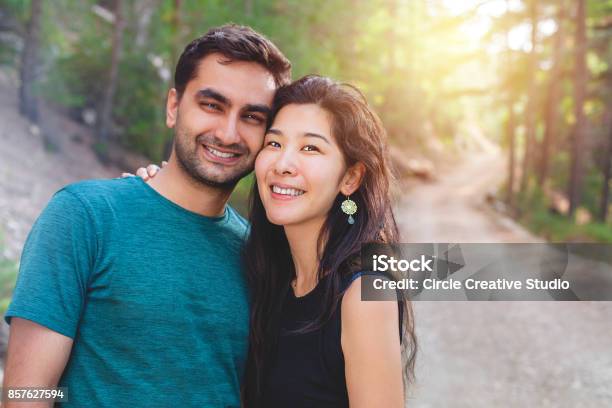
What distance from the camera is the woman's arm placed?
2449 millimetres

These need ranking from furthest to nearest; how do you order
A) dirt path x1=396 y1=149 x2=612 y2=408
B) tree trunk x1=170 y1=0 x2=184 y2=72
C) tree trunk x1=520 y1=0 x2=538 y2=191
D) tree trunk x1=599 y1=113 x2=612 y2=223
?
tree trunk x1=520 y1=0 x2=538 y2=191 < tree trunk x1=599 y1=113 x2=612 y2=223 < tree trunk x1=170 y1=0 x2=184 y2=72 < dirt path x1=396 y1=149 x2=612 y2=408

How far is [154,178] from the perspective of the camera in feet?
10.1

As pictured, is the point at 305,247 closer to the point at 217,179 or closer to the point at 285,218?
the point at 285,218

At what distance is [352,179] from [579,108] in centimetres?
1768

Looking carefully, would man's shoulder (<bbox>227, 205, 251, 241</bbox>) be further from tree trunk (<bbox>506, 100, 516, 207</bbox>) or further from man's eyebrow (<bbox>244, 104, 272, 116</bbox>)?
tree trunk (<bbox>506, 100, 516, 207</bbox>)

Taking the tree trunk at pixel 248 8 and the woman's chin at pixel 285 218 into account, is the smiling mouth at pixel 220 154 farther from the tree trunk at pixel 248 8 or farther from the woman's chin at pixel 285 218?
the tree trunk at pixel 248 8

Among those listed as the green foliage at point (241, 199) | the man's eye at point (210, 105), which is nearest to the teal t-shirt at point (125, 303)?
the man's eye at point (210, 105)

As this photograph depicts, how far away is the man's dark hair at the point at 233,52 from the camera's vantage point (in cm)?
312

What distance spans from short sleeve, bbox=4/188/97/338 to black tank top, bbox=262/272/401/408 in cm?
91

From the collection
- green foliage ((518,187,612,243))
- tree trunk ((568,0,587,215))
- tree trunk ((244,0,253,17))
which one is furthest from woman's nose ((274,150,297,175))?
tree trunk ((568,0,587,215))

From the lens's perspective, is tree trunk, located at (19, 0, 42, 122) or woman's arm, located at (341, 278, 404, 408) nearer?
woman's arm, located at (341, 278, 404, 408)

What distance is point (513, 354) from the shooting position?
8.63 meters

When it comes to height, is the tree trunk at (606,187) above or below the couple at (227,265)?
above

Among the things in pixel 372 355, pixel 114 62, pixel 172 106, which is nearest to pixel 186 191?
pixel 172 106
